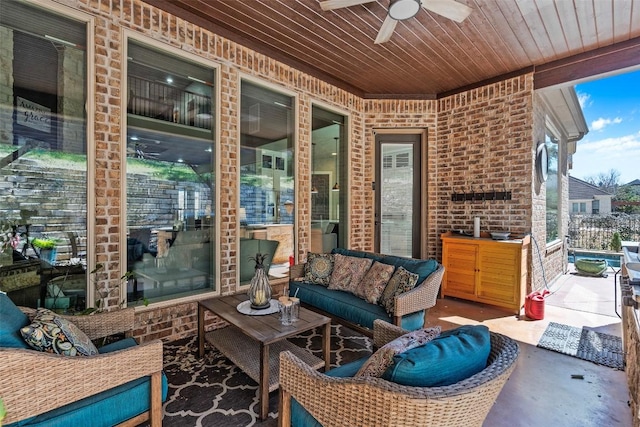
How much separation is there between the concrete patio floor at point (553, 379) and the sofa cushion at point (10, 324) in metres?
2.61

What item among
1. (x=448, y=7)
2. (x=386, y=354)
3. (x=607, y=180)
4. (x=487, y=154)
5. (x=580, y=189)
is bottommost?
(x=386, y=354)

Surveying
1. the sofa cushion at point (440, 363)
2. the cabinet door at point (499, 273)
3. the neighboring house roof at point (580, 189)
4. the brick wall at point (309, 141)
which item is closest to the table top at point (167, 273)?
the brick wall at point (309, 141)

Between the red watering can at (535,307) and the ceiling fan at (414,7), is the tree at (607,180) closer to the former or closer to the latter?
the red watering can at (535,307)

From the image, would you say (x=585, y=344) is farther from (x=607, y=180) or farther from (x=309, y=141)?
(x=607, y=180)

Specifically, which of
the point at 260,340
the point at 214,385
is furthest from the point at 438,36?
the point at 214,385

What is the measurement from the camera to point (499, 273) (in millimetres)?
4016

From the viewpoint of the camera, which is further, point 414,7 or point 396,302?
point 414,7

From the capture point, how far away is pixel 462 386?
3.31 feet

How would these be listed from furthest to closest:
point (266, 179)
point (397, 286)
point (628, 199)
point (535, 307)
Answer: point (628, 199)
point (266, 179)
point (535, 307)
point (397, 286)

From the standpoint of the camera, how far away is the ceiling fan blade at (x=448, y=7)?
2.57 meters

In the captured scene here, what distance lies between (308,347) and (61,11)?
3643 millimetres

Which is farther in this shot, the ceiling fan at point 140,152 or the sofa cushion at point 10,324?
the ceiling fan at point 140,152

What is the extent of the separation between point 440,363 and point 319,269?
98.4 inches

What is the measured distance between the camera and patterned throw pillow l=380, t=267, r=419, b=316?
2.68 meters
